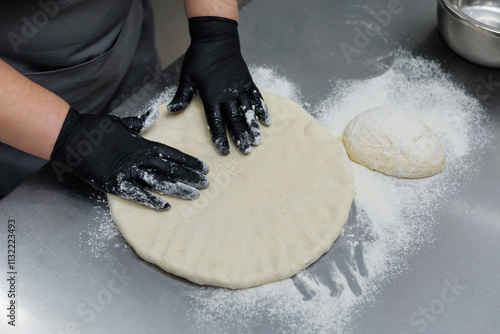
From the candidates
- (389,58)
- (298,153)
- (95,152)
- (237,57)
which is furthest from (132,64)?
(389,58)

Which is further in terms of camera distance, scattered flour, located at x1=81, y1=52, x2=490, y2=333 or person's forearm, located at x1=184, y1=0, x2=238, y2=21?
person's forearm, located at x1=184, y1=0, x2=238, y2=21

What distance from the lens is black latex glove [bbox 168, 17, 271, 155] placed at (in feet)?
4.87

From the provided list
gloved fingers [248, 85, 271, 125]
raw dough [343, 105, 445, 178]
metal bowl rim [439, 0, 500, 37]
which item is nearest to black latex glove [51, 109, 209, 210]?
gloved fingers [248, 85, 271, 125]

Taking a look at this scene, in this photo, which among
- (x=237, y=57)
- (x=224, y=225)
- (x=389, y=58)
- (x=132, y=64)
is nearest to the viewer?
(x=224, y=225)

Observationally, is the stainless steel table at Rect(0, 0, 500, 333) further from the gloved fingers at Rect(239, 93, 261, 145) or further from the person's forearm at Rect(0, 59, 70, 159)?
the gloved fingers at Rect(239, 93, 261, 145)

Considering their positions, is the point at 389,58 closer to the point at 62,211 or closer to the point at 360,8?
the point at 360,8

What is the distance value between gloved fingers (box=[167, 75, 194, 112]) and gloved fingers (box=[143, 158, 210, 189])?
0.25 meters

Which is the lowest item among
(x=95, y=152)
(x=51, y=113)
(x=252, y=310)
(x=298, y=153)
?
(x=252, y=310)

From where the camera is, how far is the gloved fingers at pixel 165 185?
1333 millimetres

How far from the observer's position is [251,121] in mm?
1488

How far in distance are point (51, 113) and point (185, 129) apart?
44 cm

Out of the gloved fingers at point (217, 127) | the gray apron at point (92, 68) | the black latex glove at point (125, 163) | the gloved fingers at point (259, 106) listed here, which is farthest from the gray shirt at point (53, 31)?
the gloved fingers at point (259, 106)

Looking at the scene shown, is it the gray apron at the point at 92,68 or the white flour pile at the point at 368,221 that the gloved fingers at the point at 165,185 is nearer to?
the white flour pile at the point at 368,221

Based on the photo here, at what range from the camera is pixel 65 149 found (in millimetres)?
1347
